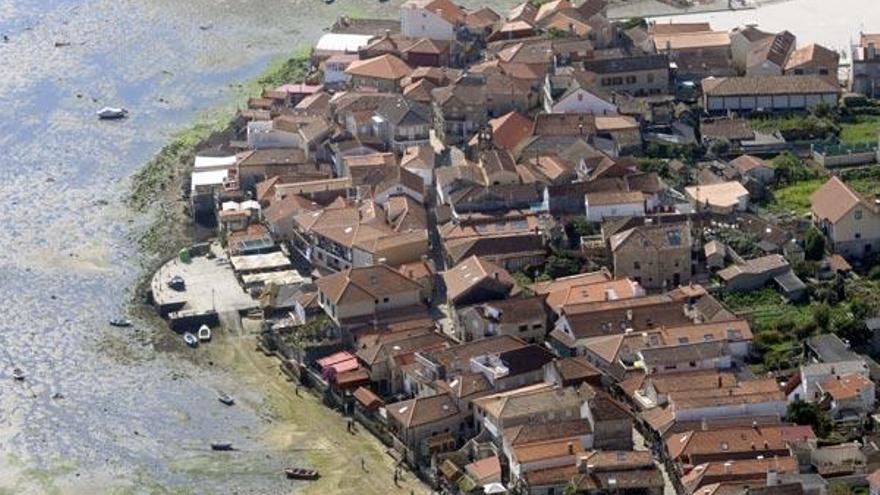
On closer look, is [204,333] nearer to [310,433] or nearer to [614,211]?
[310,433]

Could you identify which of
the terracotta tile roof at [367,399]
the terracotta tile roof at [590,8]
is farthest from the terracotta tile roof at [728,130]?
the terracotta tile roof at [367,399]

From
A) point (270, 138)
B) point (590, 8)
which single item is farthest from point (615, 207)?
point (590, 8)

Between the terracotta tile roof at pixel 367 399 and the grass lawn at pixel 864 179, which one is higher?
the terracotta tile roof at pixel 367 399

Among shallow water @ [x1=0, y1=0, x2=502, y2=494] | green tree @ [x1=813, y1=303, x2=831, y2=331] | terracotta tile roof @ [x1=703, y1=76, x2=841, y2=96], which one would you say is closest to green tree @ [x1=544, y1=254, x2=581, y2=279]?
green tree @ [x1=813, y1=303, x2=831, y2=331]

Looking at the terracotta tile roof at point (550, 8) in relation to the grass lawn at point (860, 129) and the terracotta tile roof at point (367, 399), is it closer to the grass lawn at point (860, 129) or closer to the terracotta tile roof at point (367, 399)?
the grass lawn at point (860, 129)

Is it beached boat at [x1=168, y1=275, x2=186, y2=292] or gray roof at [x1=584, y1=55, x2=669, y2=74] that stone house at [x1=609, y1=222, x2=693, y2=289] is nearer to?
beached boat at [x1=168, y1=275, x2=186, y2=292]

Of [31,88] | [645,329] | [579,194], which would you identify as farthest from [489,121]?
[31,88]

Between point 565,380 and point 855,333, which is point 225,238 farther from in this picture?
point 855,333
